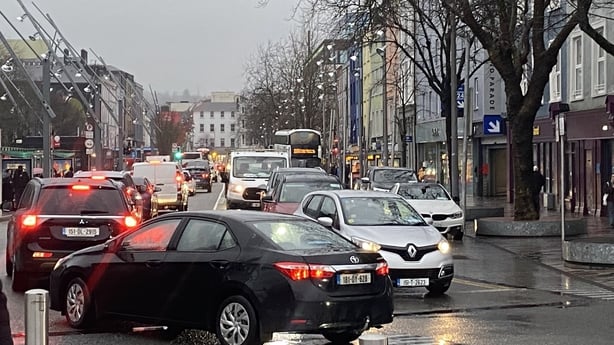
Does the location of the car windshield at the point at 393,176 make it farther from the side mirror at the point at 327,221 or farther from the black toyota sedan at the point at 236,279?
the black toyota sedan at the point at 236,279

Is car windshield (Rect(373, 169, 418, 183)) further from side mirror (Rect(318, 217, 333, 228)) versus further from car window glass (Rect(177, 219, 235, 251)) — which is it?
car window glass (Rect(177, 219, 235, 251))

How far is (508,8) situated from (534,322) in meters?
15.1

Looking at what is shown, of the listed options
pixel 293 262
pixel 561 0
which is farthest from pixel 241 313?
pixel 561 0

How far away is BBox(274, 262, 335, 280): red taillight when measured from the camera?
9234 millimetres

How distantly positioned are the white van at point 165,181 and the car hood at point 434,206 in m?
13.7

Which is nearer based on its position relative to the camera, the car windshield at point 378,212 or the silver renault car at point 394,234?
the silver renault car at point 394,234

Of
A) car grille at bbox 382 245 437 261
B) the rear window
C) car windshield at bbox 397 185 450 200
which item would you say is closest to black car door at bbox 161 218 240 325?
the rear window

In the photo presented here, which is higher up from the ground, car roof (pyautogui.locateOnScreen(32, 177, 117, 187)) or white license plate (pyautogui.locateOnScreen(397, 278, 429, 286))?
car roof (pyautogui.locateOnScreen(32, 177, 117, 187))

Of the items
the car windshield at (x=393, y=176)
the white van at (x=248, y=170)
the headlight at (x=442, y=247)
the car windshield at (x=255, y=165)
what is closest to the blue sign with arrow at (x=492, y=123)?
the car windshield at (x=393, y=176)

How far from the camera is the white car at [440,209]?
24.8 m

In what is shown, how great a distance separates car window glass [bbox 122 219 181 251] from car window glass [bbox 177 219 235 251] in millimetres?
239

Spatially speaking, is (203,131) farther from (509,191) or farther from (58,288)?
(58,288)

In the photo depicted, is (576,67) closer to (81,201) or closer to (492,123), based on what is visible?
(492,123)

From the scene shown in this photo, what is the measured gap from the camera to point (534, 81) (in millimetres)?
24500
